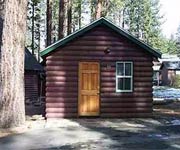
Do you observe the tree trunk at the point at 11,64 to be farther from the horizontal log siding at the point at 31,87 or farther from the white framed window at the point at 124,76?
the horizontal log siding at the point at 31,87

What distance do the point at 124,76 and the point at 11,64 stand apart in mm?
5333

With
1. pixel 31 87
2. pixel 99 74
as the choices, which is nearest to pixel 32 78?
pixel 31 87

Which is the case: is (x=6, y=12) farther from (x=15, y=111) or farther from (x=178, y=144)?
(x=178, y=144)

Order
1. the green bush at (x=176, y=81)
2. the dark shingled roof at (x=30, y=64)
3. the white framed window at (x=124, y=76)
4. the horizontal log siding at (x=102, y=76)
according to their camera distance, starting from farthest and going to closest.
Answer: the green bush at (x=176, y=81), the dark shingled roof at (x=30, y=64), the white framed window at (x=124, y=76), the horizontal log siding at (x=102, y=76)

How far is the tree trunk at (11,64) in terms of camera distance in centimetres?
1616

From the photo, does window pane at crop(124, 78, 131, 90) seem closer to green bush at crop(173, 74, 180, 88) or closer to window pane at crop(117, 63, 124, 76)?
window pane at crop(117, 63, 124, 76)

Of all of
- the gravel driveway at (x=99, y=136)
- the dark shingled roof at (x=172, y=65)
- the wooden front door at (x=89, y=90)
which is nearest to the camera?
the gravel driveway at (x=99, y=136)

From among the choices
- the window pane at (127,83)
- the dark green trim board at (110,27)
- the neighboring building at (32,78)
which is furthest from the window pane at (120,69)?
the neighboring building at (32,78)

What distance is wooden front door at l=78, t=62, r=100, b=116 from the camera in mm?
19188

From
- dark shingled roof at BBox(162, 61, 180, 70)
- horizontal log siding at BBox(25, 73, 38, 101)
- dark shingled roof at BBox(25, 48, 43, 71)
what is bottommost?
horizontal log siding at BBox(25, 73, 38, 101)

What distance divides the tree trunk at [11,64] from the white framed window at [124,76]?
4685mm

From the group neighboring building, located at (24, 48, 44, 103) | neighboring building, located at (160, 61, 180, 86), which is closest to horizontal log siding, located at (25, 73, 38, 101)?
neighboring building, located at (24, 48, 44, 103)

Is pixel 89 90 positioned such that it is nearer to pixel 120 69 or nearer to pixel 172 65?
pixel 120 69

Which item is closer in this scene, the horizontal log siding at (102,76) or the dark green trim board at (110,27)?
the dark green trim board at (110,27)
